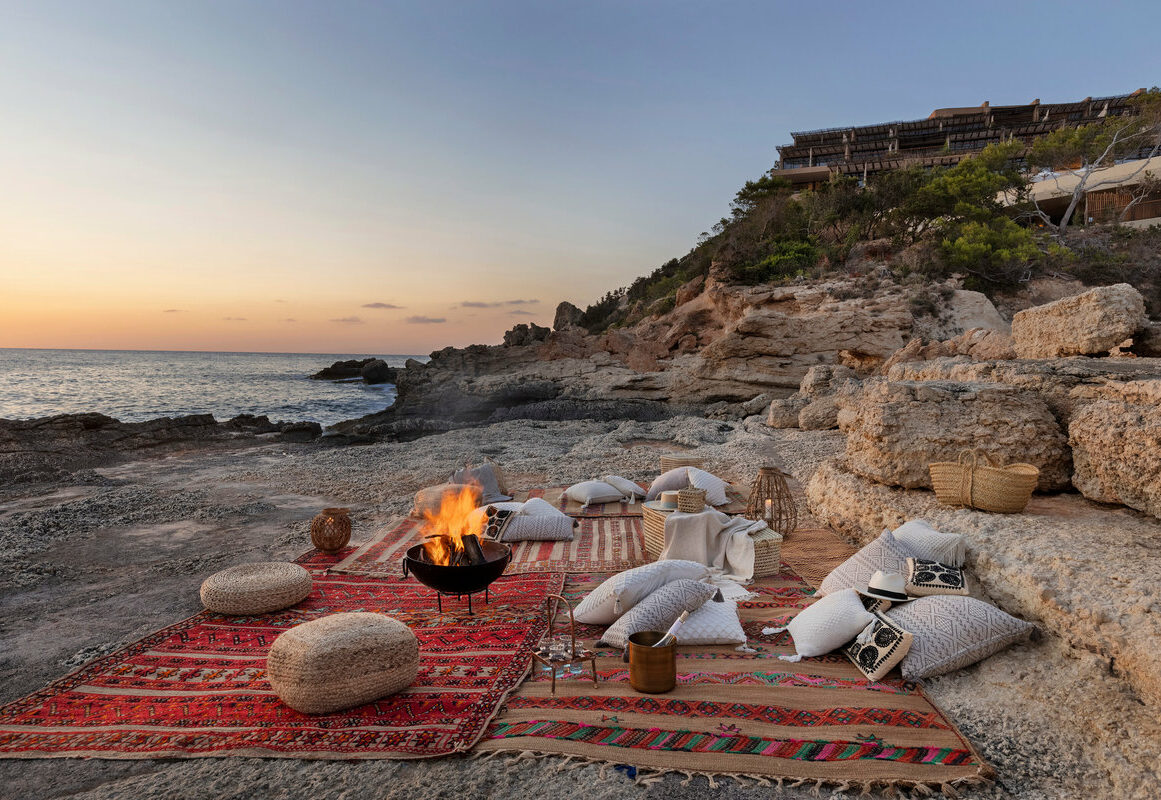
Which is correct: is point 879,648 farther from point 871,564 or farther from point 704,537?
point 704,537

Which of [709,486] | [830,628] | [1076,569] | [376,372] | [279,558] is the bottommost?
[279,558]

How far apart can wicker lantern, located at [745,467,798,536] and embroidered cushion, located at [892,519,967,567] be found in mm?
1699

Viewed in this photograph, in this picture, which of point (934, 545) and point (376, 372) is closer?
point (934, 545)

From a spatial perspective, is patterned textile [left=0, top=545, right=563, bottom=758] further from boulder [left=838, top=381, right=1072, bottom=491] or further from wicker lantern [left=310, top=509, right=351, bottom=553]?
boulder [left=838, top=381, right=1072, bottom=491]

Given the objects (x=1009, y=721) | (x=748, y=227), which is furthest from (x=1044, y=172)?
(x=1009, y=721)

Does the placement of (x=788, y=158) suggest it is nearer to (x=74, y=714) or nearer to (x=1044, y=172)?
(x=1044, y=172)

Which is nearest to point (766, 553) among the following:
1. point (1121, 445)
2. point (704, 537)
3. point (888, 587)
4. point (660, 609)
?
point (704, 537)

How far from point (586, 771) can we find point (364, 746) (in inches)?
44.4

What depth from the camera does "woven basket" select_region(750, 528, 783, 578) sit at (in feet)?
A: 16.6

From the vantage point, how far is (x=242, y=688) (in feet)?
11.0

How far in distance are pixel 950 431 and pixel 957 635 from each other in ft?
10.3

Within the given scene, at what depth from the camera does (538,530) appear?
6332 millimetres

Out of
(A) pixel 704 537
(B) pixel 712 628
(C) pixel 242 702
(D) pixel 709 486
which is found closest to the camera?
(C) pixel 242 702

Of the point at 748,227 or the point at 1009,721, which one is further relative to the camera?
the point at 748,227
